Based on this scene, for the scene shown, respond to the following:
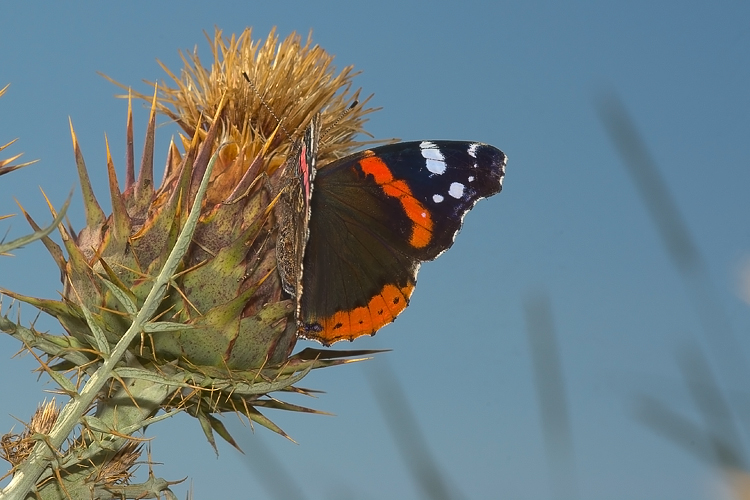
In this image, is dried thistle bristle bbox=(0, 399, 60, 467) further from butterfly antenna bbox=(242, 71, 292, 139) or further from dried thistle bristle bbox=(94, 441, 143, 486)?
butterfly antenna bbox=(242, 71, 292, 139)

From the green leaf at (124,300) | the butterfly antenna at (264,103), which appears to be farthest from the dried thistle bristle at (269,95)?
the green leaf at (124,300)

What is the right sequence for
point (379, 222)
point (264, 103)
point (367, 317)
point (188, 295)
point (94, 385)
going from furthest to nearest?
point (264, 103) → point (379, 222) → point (367, 317) → point (188, 295) → point (94, 385)

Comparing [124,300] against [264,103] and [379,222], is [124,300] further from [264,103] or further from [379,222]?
[264,103]

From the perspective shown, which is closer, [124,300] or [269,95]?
[124,300]

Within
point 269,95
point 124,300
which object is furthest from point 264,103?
Result: point 124,300

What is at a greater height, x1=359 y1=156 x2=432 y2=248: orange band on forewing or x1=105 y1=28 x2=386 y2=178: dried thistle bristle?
x1=105 y1=28 x2=386 y2=178: dried thistle bristle

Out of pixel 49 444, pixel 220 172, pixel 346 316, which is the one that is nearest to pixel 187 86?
pixel 220 172

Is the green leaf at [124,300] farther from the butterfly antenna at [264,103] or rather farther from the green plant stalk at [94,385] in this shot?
the butterfly antenna at [264,103]

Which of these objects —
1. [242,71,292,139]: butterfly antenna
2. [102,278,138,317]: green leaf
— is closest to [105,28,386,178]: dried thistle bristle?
[242,71,292,139]: butterfly antenna
